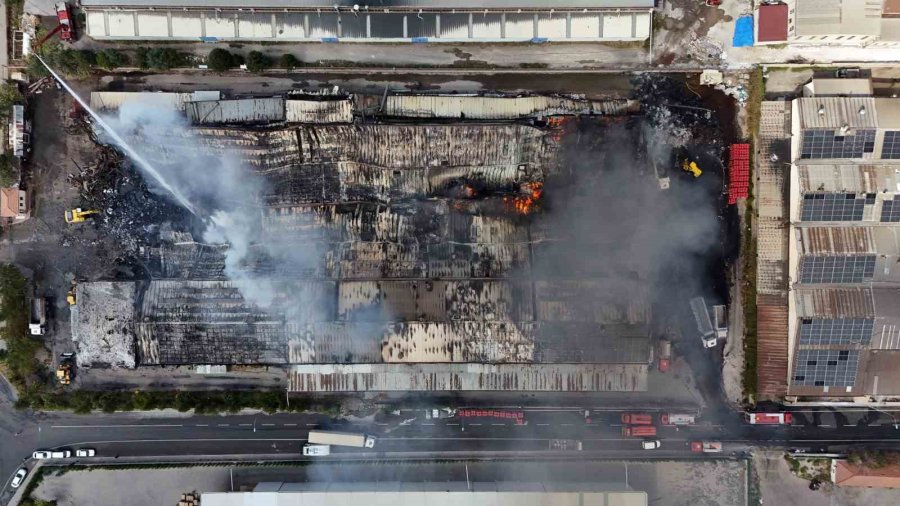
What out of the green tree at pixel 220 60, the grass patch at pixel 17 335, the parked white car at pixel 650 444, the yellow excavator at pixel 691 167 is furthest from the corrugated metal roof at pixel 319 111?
the parked white car at pixel 650 444

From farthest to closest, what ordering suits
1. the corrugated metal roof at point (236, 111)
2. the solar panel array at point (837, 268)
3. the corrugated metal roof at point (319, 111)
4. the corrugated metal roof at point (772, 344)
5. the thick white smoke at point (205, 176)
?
the corrugated metal roof at point (772, 344), the corrugated metal roof at point (236, 111), the thick white smoke at point (205, 176), the corrugated metal roof at point (319, 111), the solar panel array at point (837, 268)

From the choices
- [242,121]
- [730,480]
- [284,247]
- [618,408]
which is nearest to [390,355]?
[284,247]

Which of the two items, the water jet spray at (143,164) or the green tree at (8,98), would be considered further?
the green tree at (8,98)

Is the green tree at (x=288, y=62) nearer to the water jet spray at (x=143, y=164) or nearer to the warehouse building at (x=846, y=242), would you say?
the water jet spray at (x=143, y=164)

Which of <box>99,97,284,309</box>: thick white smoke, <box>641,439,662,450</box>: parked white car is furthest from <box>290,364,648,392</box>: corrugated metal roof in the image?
<box>99,97,284,309</box>: thick white smoke

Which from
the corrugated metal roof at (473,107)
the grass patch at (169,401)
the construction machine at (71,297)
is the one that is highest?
the corrugated metal roof at (473,107)

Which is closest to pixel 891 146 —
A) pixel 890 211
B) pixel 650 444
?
pixel 890 211

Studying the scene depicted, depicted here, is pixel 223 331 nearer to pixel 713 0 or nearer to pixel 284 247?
pixel 284 247
